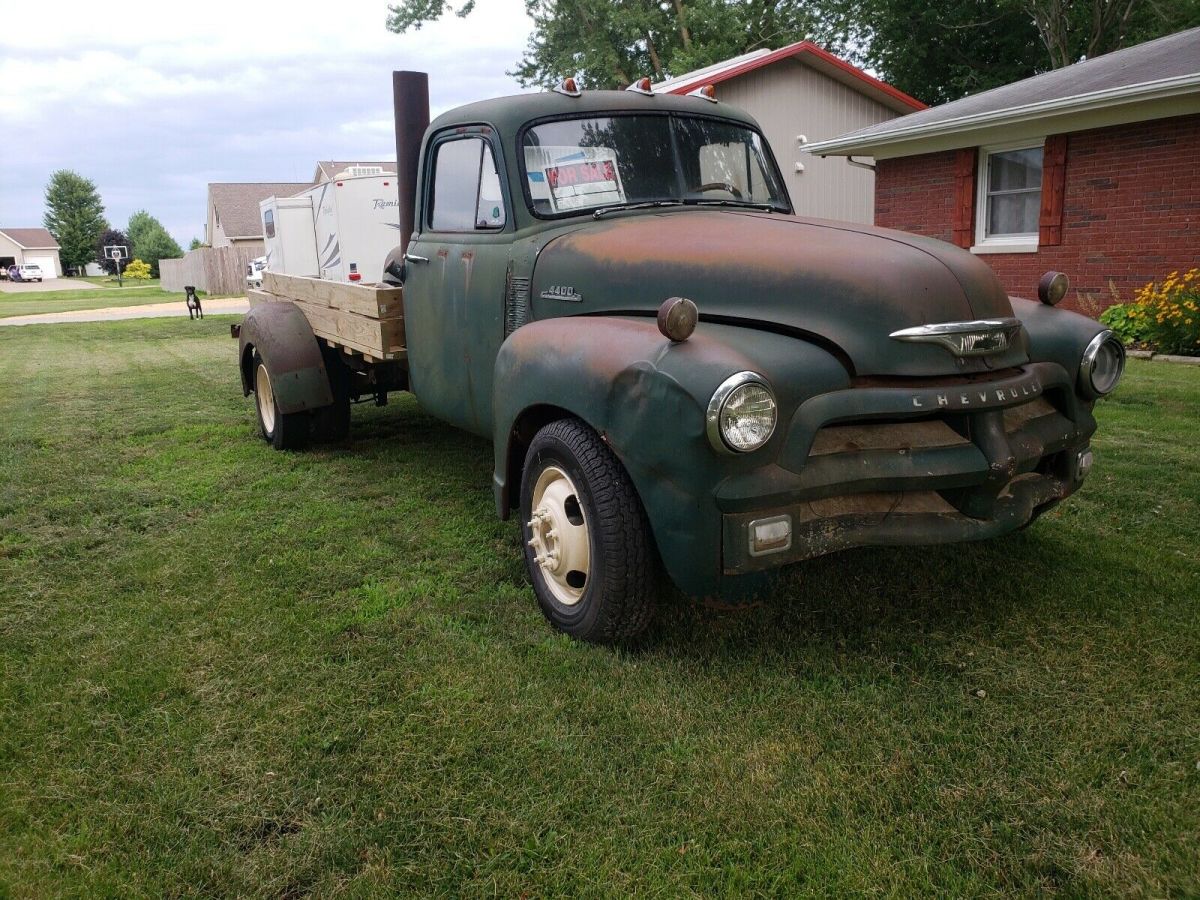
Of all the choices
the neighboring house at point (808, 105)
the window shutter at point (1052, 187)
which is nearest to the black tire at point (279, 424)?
the window shutter at point (1052, 187)

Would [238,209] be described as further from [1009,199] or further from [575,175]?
[575,175]

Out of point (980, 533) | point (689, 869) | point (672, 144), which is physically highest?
point (672, 144)

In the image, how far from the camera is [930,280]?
308 centimetres

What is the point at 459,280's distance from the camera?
4488mm

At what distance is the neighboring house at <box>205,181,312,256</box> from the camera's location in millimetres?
54094

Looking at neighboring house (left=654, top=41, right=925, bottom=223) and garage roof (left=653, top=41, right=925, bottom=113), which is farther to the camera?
neighboring house (left=654, top=41, right=925, bottom=223)

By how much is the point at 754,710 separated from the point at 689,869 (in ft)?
2.44

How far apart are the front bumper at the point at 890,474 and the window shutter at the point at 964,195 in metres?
10.8

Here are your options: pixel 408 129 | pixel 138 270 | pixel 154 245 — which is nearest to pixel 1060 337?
pixel 408 129

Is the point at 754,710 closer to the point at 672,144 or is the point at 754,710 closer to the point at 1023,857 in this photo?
the point at 1023,857

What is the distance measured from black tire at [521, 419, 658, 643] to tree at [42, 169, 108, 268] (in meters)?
95.7

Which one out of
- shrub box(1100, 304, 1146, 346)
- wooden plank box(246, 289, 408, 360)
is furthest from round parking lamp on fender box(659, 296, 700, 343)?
shrub box(1100, 304, 1146, 346)

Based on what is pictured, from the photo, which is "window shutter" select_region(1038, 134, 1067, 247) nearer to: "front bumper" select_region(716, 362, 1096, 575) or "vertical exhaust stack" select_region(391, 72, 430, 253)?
"vertical exhaust stack" select_region(391, 72, 430, 253)

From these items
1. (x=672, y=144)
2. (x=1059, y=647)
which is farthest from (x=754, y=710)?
(x=672, y=144)
